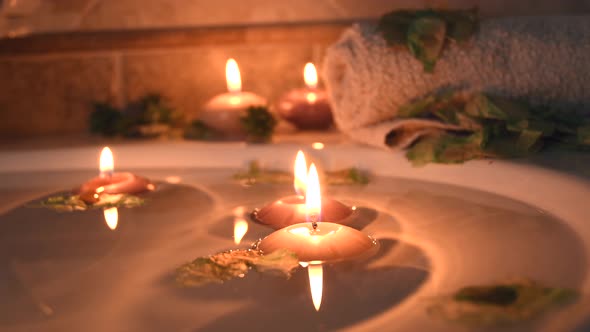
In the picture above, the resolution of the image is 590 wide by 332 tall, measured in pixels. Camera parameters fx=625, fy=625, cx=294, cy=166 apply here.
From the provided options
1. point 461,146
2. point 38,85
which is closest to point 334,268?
point 461,146

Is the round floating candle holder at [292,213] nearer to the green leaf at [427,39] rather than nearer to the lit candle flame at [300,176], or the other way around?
the lit candle flame at [300,176]

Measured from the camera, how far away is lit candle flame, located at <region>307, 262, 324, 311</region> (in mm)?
690

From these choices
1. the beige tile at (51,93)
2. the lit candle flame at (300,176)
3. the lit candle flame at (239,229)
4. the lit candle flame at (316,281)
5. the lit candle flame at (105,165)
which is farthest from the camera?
the beige tile at (51,93)

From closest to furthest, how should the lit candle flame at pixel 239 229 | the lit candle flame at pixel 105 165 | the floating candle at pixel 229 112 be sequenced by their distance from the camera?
the lit candle flame at pixel 239 229 → the lit candle flame at pixel 105 165 → the floating candle at pixel 229 112

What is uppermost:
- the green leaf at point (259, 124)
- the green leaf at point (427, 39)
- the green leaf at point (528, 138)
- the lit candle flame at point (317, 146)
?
the green leaf at point (427, 39)

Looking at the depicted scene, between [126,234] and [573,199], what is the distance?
677mm

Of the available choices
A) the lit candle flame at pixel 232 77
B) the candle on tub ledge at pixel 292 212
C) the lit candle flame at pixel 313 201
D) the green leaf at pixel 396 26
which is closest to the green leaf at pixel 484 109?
the green leaf at pixel 396 26

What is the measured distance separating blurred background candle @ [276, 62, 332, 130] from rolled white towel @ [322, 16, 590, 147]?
0.90 feet

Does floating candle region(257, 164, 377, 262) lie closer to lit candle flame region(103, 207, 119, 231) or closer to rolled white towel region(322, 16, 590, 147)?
lit candle flame region(103, 207, 119, 231)

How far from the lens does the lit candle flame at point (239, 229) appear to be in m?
0.92

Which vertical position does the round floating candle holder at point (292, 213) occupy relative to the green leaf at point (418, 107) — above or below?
below

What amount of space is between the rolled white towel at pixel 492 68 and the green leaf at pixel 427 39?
24 mm

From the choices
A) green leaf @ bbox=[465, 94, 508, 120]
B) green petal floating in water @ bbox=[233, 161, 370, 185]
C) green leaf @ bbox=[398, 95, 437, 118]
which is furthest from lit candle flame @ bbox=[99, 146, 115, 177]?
green leaf @ bbox=[465, 94, 508, 120]

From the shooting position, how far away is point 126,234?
0.96 metres
